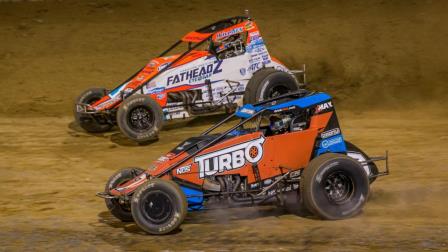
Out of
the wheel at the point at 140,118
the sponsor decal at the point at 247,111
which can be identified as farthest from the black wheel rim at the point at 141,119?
the sponsor decal at the point at 247,111

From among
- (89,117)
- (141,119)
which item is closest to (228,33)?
(141,119)

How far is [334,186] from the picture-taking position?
910cm

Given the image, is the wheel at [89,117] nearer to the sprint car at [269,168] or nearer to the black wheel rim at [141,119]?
the black wheel rim at [141,119]

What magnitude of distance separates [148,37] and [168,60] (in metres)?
4.41

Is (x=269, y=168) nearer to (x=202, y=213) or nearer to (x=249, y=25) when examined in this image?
(x=202, y=213)

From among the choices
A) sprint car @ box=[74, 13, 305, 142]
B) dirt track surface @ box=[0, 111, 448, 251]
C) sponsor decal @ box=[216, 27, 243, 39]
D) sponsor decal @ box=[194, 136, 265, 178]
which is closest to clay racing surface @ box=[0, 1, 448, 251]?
dirt track surface @ box=[0, 111, 448, 251]

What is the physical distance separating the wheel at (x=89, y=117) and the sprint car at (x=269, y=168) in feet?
16.9

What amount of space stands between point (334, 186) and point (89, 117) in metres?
6.32

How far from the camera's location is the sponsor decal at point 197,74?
1389 cm

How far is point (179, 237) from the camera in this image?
8797 millimetres

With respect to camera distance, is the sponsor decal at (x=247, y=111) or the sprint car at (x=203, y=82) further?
the sprint car at (x=203, y=82)

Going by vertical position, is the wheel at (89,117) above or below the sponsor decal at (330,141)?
above

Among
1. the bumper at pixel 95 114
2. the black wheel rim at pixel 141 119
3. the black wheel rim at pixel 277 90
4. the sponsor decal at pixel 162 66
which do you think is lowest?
the black wheel rim at pixel 141 119

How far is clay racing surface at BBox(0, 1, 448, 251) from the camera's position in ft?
29.2
